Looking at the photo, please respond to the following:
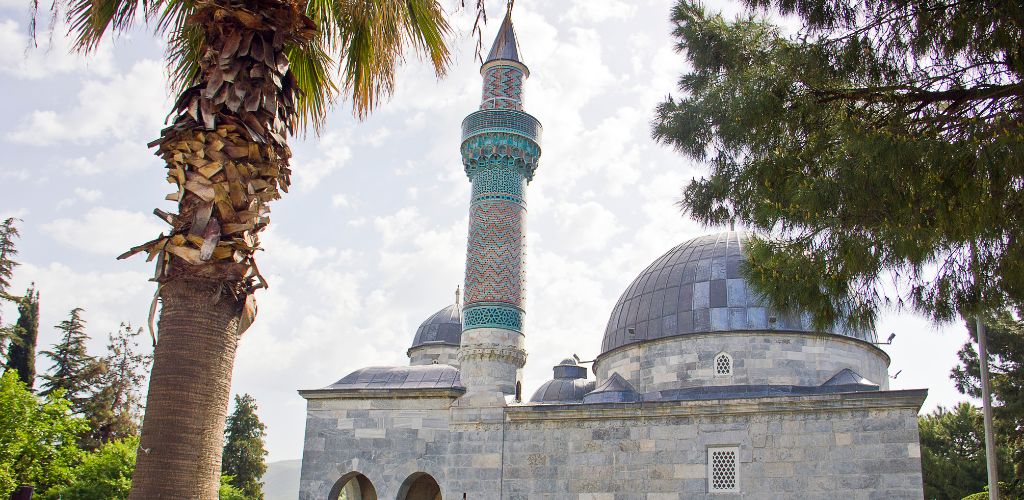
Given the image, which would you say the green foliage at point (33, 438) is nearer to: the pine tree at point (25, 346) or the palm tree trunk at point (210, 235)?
the pine tree at point (25, 346)

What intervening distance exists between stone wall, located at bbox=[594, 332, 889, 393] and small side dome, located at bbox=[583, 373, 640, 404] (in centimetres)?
25

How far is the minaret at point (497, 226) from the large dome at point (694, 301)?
2844mm

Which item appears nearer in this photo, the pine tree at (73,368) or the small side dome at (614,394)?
the small side dome at (614,394)

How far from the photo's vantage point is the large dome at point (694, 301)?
15.3 meters

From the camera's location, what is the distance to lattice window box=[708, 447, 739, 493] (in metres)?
12.6

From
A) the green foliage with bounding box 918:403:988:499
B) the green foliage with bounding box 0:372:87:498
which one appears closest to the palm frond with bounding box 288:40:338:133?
the green foliage with bounding box 0:372:87:498

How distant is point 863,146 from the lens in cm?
559

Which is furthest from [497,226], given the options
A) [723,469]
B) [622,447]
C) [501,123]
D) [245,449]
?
[245,449]

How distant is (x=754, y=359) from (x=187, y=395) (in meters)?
12.1

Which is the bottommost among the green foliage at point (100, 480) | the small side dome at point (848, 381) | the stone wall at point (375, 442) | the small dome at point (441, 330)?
the green foliage at point (100, 480)

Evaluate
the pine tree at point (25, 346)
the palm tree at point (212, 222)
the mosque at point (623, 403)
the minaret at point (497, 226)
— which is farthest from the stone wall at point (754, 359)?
the pine tree at point (25, 346)

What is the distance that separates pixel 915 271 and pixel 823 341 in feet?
30.3

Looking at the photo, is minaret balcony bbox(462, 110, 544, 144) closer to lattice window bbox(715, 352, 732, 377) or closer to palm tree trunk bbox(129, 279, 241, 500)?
lattice window bbox(715, 352, 732, 377)

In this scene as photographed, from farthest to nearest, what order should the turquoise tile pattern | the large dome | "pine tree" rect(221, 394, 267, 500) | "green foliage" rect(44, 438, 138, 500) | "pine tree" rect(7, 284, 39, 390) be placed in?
"pine tree" rect(221, 394, 267, 500) < "pine tree" rect(7, 284, 39, 390) < "green foliage" rect(44, 438, 138, 500) < the large dome < the turquoise tile pattern
